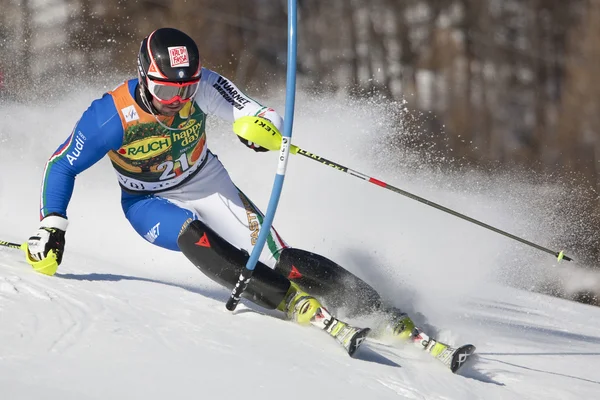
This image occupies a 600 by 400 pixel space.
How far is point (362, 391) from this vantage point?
10.8 ft

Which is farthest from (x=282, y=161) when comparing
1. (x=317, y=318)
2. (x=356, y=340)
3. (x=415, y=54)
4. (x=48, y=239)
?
(x=415, y=54)

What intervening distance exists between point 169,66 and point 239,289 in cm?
112

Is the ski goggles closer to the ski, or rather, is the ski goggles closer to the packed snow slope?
the packed snow slope

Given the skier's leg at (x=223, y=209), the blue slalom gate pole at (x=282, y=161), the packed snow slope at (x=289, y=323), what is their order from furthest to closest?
the skier's leg at (x=223, y=209), the blue slalom gate pole at (x=282, y=161), the packed snow slope at (x=289, y=323)

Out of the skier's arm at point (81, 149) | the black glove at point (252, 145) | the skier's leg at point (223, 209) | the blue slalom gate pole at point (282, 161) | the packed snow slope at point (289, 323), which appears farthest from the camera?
the skier's leg at point (223, 209)

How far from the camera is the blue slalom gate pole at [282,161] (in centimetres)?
363

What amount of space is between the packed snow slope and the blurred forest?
1.25 meters

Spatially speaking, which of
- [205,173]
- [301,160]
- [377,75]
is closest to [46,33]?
[377,75]

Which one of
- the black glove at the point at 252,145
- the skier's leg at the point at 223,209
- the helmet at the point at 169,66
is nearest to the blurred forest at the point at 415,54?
the skier's leg at the point at 223,209

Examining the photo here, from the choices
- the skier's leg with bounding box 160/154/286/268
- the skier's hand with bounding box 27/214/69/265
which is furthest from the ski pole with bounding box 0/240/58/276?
the skier's leg with bounding box 160/154/286/268

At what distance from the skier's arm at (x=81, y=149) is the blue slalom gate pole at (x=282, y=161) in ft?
2.79

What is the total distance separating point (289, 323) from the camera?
3.98 m

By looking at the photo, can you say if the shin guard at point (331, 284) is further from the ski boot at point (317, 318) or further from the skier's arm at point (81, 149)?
the skier's arm at point (81, 149)

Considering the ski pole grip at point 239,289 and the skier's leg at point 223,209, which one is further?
the skier's leg at point 223,209
